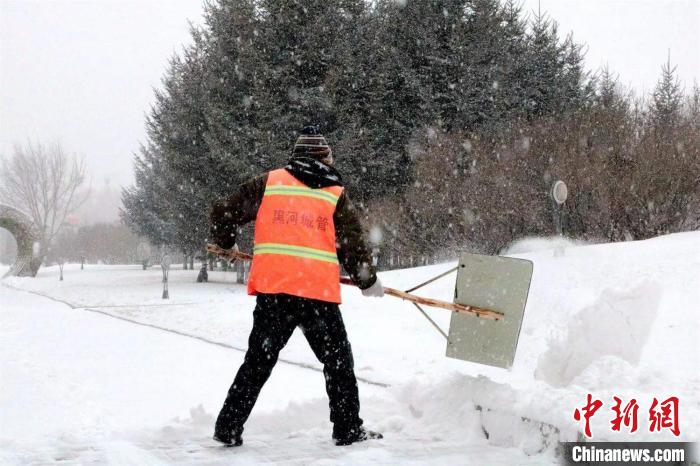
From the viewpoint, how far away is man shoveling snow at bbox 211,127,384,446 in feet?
12.8

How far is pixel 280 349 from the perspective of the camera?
155 inches

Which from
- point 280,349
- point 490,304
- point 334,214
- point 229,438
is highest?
point 334,214

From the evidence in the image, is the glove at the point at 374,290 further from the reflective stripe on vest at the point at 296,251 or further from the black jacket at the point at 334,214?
the reflective stripe on vest at the point at 296,251

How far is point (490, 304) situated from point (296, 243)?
1361mm

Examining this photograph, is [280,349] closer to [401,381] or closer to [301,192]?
[301,192]

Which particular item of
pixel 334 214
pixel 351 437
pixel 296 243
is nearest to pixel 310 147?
pixel 334 214

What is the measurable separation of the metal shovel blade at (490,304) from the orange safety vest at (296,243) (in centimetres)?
98

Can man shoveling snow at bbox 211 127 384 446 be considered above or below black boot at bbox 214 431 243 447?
above

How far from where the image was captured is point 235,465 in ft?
11.6

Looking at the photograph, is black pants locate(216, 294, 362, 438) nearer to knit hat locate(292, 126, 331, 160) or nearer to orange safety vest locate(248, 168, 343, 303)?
orange safety vest locate(248, 168, 343, 303)

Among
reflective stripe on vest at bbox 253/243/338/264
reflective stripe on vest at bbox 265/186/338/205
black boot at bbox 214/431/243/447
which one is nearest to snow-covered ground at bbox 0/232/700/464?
black boot at bbox 214/431/243/447

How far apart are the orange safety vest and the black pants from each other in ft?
0.29

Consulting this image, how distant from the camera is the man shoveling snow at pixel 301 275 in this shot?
12.8 ft

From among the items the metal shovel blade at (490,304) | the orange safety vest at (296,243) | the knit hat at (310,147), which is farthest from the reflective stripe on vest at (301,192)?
the metal shovel blade at (490,304)
